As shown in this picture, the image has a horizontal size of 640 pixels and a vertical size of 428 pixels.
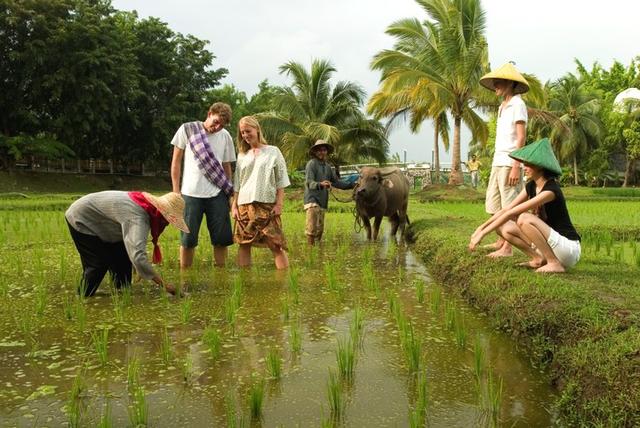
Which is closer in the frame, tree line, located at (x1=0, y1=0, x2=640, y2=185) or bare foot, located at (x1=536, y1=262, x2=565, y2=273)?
bare foot, located at (x1=536, y1=262, x2=565, y2=273)

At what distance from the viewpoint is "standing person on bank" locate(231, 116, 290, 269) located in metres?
4.66

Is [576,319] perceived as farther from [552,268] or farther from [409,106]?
[409,106]

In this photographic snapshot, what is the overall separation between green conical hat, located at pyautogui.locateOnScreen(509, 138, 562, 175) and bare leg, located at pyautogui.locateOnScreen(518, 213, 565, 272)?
0.32m

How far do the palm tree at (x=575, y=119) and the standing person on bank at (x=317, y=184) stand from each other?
74.8 feet

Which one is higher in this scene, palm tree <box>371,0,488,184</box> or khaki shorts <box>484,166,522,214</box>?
palm tree <box>371,0,488,184</box>

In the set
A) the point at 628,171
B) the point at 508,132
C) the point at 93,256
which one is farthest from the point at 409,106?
the point at 628,171

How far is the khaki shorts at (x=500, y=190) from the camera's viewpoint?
4.23 meters

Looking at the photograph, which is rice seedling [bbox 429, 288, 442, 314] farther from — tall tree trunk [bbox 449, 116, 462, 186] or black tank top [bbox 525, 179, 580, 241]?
tall tree trunk [bbox 449, 116, 462, 186]

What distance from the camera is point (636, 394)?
1.76 metres

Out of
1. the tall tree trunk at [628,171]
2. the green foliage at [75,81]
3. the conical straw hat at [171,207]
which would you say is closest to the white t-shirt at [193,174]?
the conical straw hat at [171,207]

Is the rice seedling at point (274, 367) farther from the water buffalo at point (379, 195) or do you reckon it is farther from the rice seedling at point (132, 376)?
the water buffalo at point (379, 195)

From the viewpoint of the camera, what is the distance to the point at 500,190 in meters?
4.33

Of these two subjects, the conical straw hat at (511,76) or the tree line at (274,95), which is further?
the tree line at (274,95)

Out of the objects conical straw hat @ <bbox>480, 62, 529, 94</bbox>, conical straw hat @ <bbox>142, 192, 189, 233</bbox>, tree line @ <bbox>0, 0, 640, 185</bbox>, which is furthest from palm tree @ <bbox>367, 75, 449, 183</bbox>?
conical straw hat @ <bbox>142, 192, 189, 233</bbox>
